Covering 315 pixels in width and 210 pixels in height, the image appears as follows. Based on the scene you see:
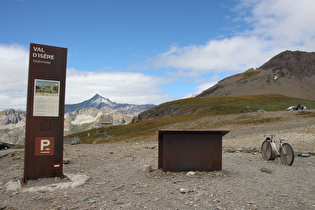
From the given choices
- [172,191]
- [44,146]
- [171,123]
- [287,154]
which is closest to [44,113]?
[44,146]

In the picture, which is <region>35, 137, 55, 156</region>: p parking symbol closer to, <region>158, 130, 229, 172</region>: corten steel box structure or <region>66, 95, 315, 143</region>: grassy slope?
<region>158, 130, 229, 172</region>: corten steel box structure

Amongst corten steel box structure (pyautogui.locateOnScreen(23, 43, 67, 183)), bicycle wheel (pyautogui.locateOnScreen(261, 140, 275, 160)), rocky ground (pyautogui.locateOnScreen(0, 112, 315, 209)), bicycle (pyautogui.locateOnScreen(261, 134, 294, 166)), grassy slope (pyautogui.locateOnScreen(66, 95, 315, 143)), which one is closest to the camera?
rocky ground (pyautogui.locateOnScreen(0, 112, 315, 209))

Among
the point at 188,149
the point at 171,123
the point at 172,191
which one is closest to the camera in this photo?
the point at 172,191

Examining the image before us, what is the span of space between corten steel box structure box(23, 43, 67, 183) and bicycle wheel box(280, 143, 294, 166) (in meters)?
10.7

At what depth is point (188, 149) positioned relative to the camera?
389 inches

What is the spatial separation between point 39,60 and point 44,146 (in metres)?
3.31

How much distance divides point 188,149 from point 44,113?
5.75m

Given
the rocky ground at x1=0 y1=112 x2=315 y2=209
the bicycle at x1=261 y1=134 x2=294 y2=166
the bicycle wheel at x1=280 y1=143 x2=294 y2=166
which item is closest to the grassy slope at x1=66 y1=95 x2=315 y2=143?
the bicycle at x1=261 y1=134 x2=294 y2=166

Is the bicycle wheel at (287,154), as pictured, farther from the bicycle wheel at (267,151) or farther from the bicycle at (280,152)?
the bicycle wheel at (267,151)

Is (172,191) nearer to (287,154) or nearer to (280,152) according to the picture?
(287,154)

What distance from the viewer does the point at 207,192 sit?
732 cm

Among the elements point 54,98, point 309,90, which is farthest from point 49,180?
point 309,90

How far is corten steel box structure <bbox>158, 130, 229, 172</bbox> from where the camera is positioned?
984 centimetres

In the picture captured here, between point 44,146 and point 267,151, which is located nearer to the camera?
point 44,146
